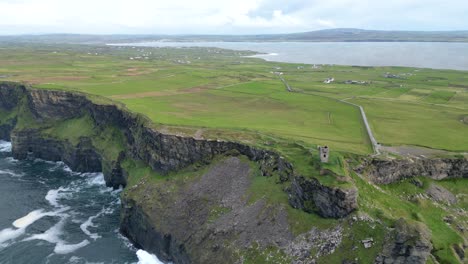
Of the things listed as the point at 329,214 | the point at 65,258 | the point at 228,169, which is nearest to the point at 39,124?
the point at 65,258

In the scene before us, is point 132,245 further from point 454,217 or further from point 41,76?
point 41,76

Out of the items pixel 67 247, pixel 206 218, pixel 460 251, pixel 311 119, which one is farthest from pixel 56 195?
pixel 460 251

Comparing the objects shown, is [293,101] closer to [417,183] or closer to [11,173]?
[417,183]

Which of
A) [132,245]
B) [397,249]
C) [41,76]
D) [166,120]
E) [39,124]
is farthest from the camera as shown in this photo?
[41,76]

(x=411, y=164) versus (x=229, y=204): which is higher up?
(x=411, y=164)

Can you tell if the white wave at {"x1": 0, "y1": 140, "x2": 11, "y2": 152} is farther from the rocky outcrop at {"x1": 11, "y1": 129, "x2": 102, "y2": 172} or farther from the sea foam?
the sea foam

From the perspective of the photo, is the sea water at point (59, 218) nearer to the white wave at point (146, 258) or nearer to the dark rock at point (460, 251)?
the white wave at point (146, 258)

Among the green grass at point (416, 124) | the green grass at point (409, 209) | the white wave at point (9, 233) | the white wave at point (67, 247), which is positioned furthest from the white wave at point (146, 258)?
the green grass at point (416, 124)
